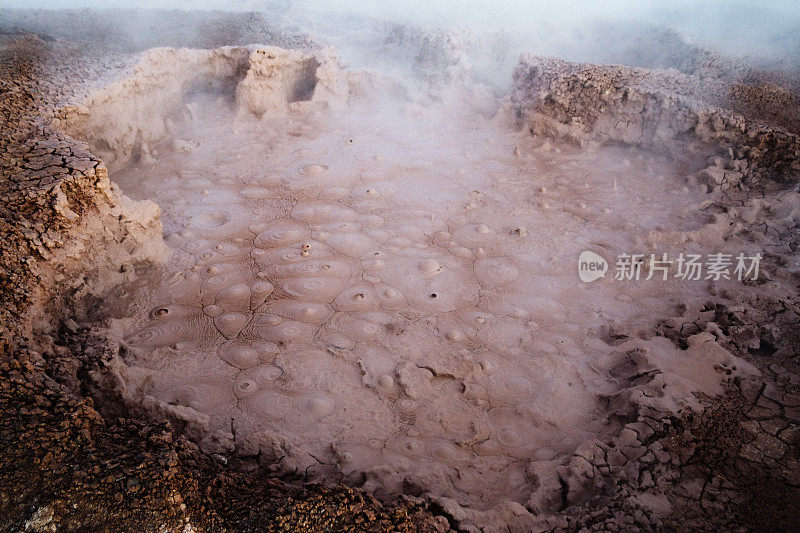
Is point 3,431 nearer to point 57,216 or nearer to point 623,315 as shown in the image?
point 57,216

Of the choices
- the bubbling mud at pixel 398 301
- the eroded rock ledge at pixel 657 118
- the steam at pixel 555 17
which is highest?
the steam at pixel 555 17

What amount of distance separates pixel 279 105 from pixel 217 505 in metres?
4.47

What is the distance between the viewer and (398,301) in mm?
2615

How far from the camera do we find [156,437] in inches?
55.2

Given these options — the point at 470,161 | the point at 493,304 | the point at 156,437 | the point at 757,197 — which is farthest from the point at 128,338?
the point at 757,197

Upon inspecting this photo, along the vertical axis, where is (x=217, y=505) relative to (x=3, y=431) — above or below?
below
